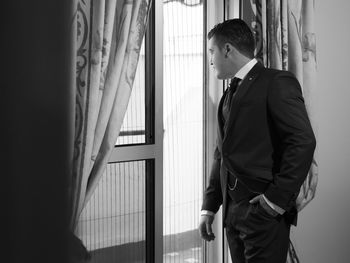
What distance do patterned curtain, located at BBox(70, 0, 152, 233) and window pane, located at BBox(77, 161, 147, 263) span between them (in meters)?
0.32

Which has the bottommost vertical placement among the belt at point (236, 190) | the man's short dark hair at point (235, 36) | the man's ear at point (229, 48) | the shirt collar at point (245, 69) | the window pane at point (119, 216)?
the window pane at point (119, 216)

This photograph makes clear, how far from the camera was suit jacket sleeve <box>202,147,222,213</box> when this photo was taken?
2104 millimetres

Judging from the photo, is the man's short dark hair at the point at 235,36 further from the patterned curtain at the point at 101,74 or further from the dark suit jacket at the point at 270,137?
the patterned curtain at the point at 101,74

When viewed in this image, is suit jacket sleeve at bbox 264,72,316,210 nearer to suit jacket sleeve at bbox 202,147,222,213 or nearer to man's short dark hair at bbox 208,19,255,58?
man's short dark hair at bbox 208,19,255,58

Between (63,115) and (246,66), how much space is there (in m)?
1.87

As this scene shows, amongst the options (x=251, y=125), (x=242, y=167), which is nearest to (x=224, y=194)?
(x=242, y=167)

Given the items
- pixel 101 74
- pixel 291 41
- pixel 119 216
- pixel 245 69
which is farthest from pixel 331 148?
pixel 101 74

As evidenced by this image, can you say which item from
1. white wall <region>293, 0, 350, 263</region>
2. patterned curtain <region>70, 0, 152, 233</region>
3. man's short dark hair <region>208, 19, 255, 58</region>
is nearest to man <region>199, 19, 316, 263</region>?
man's short dark hair <region>208, 19, 255, 58</region>

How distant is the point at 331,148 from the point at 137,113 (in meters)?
1.48

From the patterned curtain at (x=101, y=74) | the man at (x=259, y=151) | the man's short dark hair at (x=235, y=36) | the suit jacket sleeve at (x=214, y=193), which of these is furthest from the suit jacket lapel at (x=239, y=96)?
the patterned curtain at (x=101, y=74)

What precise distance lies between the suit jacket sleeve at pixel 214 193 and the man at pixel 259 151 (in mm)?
138

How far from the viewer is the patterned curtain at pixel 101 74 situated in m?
1.64

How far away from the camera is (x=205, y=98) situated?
256 cm

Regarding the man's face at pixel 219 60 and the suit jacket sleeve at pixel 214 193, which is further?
the suit jacket sleeve at pixel 214 193
